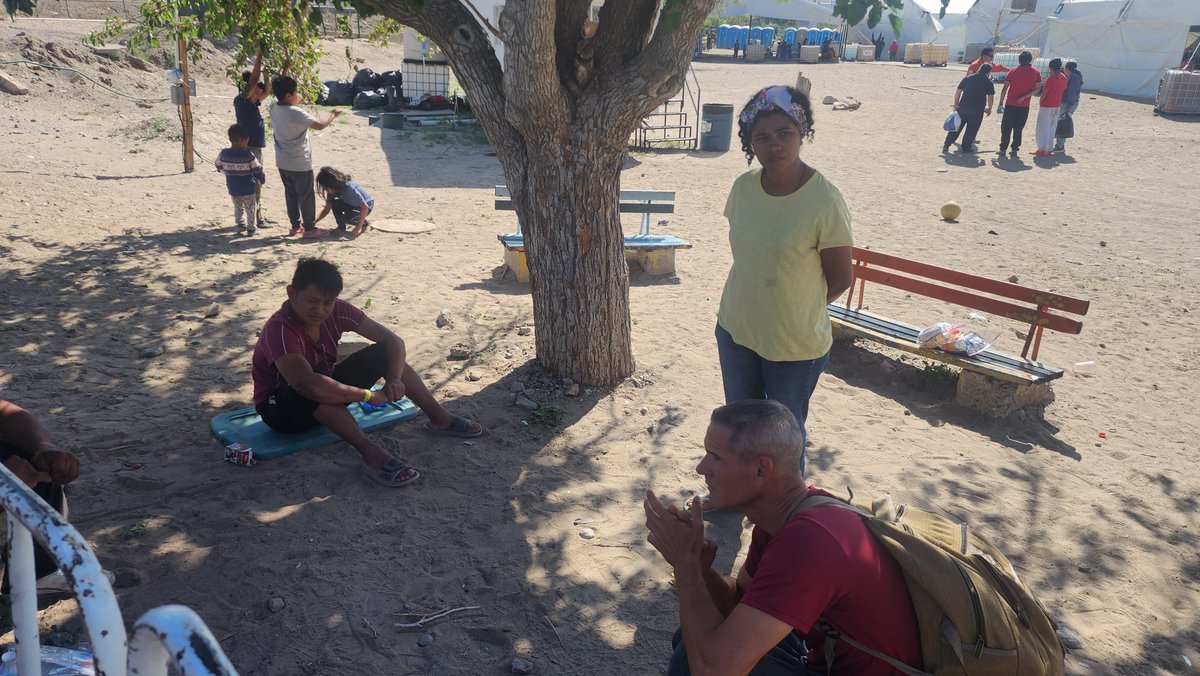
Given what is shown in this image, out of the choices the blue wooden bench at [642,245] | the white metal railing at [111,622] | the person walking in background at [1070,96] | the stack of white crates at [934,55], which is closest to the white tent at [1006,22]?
the stack of white crates at [934,55]

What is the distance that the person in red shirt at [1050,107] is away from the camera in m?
14.9

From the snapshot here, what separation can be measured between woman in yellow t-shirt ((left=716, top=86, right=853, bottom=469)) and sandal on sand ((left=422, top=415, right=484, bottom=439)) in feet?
5.57

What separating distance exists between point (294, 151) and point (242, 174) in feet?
2.09

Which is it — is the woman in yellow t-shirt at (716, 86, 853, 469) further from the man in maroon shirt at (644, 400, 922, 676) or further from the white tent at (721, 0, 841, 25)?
the white tent at (721, 0, 841, 25)

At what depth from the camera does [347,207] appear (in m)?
9.43

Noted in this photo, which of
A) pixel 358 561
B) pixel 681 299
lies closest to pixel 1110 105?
pixel 681 299

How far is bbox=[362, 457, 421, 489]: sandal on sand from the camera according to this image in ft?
13.7

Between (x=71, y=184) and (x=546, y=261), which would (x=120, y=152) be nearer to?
(x=71, y=184)

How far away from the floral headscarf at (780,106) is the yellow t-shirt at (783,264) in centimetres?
23

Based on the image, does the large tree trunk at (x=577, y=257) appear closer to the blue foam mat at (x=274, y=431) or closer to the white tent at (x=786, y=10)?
the blue foam mat at (x=274, y=431)

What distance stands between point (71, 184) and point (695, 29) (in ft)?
30.7

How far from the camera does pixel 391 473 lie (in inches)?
165

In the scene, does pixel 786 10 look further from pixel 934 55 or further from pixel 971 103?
pixel 971 103

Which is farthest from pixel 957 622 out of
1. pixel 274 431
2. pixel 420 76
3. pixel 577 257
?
pixel 420 76
